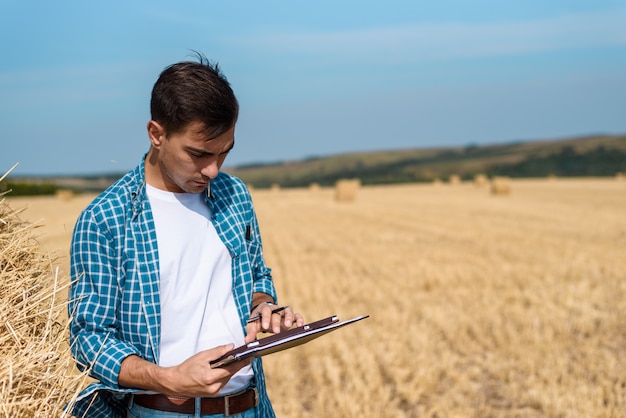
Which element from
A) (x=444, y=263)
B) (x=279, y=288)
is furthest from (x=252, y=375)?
(x=444, y=263)

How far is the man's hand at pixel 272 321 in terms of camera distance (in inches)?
110

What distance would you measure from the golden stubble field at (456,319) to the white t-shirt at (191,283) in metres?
0.48

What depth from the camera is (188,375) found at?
92.9 inches

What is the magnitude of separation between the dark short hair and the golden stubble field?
755 millimetres

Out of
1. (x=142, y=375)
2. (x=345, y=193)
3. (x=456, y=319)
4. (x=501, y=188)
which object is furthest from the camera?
(x=501, y=188)

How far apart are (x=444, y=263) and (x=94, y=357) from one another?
1192cm

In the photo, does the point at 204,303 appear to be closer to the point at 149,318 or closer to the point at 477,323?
the point at 149,318

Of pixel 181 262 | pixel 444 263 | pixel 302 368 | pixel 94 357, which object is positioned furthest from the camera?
pixel 444 263

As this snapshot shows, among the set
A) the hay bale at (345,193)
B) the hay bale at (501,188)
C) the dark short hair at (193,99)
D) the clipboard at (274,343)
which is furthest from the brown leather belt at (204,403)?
the hay bale at (501,188)

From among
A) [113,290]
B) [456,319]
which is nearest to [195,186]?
[113,290]

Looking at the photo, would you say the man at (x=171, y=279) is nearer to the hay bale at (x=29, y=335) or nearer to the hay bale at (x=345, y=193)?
the hay bale at (x=29, y=335)

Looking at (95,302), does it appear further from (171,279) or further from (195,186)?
(195,186)

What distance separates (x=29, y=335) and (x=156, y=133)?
2.71ft

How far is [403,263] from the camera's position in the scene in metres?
14.4
